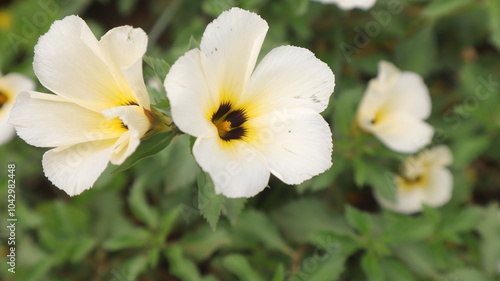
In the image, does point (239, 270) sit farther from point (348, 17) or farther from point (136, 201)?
point (348, 17)

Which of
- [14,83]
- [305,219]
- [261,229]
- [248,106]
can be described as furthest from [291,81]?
[14,83]

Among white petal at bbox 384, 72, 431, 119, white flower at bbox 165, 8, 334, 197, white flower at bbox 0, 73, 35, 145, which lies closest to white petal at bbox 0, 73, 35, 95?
white flower at bbox 0, 73, 35, 145

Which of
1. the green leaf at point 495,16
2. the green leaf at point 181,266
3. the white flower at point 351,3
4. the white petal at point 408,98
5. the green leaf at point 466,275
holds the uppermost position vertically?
the white flower at point 351,3

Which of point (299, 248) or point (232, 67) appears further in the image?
point (299, 248)

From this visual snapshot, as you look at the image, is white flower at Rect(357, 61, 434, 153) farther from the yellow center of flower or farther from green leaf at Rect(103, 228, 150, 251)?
green leaf at Rect(103, 228, 150, 251)

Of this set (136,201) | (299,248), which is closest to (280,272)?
(299,248)

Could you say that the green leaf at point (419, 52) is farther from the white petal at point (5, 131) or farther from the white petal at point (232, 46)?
the white petal at point (5, 131)

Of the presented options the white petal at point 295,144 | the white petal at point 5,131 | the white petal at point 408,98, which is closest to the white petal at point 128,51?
the white petal at point 295,144
